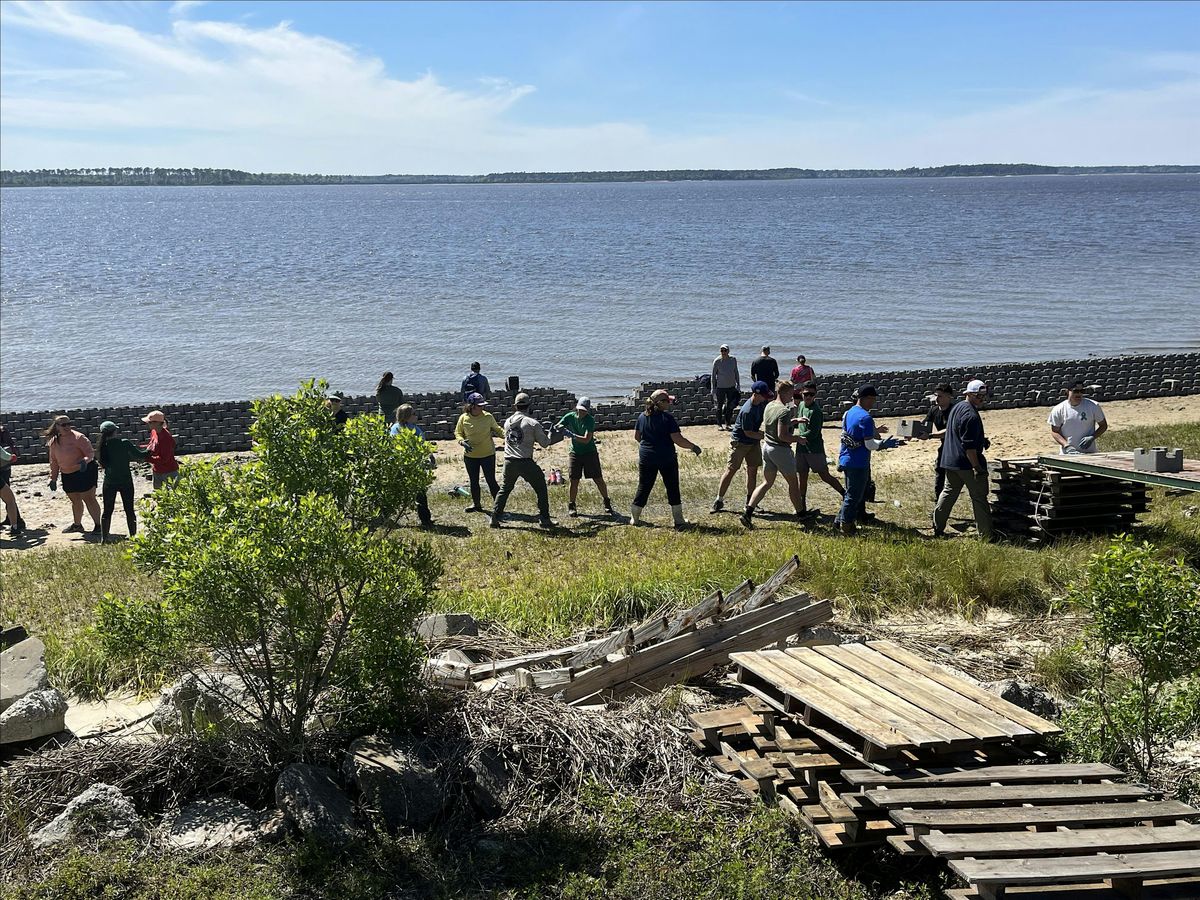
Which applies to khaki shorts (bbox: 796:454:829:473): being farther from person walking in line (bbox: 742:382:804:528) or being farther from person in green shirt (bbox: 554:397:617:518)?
person in green shirt (bbox: 554:397:617:518)

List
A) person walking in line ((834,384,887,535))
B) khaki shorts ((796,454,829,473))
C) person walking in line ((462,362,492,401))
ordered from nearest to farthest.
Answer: person walking in line ((834,384,887,535))
khaki shorts ((796,454,829,473))
person walking in line ((462,362,492,401))

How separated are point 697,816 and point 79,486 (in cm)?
1110

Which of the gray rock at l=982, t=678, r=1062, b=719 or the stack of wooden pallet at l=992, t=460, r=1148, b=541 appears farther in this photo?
the stack of wooden pallet at l=992, t=460, r=1148, b=541

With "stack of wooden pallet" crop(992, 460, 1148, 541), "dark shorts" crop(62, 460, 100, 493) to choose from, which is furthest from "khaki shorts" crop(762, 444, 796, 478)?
"dark shorts" crop(62, 460, 100, 493)

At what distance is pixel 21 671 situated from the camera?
797 centimetres

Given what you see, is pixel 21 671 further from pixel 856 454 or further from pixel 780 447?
pixel 856 454

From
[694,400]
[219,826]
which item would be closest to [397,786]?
[219,826]

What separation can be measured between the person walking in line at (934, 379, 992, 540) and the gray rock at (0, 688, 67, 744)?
28.7ft

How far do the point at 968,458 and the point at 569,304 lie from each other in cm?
3982

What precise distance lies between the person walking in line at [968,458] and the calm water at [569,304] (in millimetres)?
17982

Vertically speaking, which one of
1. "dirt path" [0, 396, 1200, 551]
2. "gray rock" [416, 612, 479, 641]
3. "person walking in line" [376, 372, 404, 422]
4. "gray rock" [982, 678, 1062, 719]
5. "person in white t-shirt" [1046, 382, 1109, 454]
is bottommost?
"dirt path" [0, 396, 1200, 551]

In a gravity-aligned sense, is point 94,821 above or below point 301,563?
below

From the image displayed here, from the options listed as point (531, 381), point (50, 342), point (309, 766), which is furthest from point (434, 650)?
point (50, 342)

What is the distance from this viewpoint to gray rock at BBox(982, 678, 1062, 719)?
7367 millimetres
